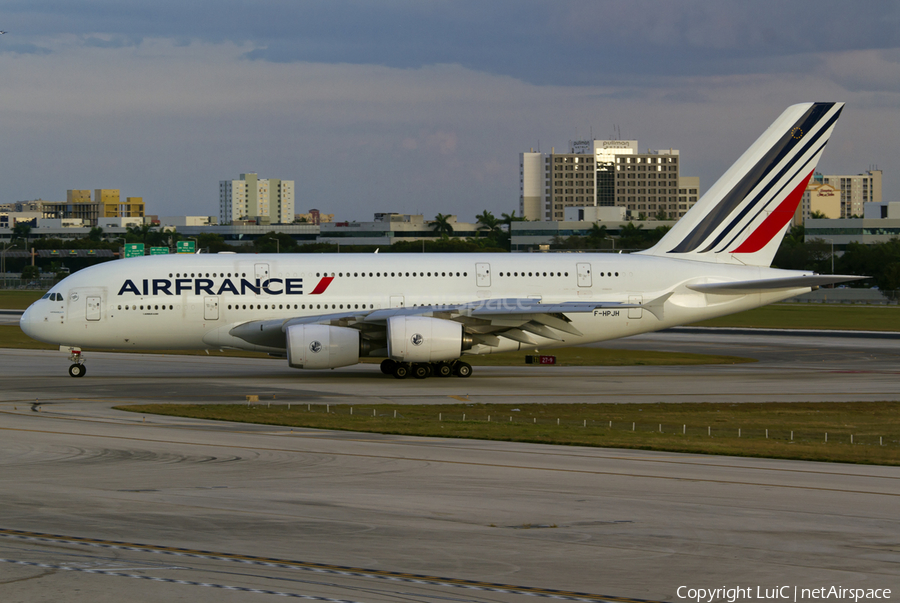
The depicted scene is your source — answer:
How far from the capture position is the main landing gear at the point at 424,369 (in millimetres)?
38844

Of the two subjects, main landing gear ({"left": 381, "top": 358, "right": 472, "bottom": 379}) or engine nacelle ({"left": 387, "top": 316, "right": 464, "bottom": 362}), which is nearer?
engine nacelle ({"left": 387, "top": 316, "right": 464, "bottom": 362})

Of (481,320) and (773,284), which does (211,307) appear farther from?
(773,284)

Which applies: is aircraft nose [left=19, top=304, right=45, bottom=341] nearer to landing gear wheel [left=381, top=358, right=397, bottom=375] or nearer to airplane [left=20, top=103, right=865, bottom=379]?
airplane [left=20, top=103, right=865, bottom=379]

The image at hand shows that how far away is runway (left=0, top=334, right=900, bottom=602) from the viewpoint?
37.6 feet

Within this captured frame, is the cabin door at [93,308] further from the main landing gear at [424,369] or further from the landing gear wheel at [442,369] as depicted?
the landing gear wheel at [442,369]

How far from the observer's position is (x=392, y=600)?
35.1ft

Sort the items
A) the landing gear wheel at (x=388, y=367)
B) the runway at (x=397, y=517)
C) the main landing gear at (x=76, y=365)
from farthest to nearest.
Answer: the landing gear wheel at (x=388, y=367) < the main landing gear at (x=76, y=365) < the runway at (x=397, y=517)

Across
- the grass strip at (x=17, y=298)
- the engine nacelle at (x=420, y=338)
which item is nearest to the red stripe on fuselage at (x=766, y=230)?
the engine nacelle at (x=420, y=338)

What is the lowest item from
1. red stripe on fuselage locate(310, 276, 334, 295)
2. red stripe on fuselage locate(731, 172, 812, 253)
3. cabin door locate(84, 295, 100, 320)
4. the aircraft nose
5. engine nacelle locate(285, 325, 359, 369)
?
engine nacelle locate(285, 325, 359, 369)

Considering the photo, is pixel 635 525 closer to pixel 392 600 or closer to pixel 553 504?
pixel 553 504

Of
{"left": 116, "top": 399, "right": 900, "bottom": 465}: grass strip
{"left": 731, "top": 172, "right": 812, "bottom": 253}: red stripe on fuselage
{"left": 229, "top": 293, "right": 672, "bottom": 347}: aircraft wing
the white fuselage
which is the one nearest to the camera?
{"left": 116, "top": 399, "right": 900, "bottom": 465}: grass strip

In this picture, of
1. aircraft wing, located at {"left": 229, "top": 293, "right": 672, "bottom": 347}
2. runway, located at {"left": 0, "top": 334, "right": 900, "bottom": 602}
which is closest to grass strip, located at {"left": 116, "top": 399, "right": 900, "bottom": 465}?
runway, located at {"left": 0, "top": 334, "right": 900, "bottom": 602}

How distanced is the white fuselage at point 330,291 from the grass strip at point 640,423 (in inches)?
356

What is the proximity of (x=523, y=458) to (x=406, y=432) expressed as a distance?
456 cm
